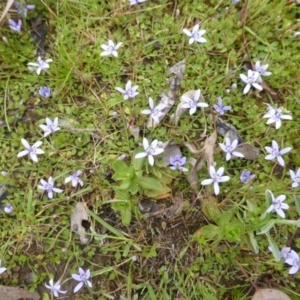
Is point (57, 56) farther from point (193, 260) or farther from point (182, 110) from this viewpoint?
point (193, 260)

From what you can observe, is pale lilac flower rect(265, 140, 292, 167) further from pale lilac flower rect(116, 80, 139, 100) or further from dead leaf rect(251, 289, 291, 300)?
pale lilac flower rect(116, 80, 139, 100)

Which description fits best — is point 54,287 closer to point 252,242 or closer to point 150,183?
point 150,183

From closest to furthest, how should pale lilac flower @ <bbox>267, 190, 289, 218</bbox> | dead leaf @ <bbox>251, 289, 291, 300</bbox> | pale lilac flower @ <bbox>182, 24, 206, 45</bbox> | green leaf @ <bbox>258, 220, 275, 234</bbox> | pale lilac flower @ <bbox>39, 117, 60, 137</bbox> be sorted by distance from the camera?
green leaf @ <bbox>258, 220, 275, 234</bbox>, pale lilac flower @ <bbox>267, 190, 289, 218</bbox>, dead leaf @ <bbox>251, 289, 291, 300</bbox>, pale lilac flower @ <bbox>39, 117, 60, 137</bbox>, pale lilac flower @ <bbox>182, 24, 206, 45</bbox>

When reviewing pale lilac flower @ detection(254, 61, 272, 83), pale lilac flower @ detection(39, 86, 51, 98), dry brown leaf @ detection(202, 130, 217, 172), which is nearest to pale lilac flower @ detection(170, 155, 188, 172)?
dry brown leaf @ detection(202, 130, 217, 172)

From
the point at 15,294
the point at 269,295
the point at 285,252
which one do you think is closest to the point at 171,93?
the point at 285,252

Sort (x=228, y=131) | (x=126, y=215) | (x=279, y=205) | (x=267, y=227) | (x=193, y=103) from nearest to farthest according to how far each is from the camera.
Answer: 1. (x=267, y=227)
2. (x=279, y=205)
3. (x=126, y=215)
4. (x=193, y=103)
5. (x=228, y=131)

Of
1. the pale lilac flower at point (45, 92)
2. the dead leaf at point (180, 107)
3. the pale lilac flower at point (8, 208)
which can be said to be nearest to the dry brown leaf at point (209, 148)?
the dead leaf at point (180, 107)
